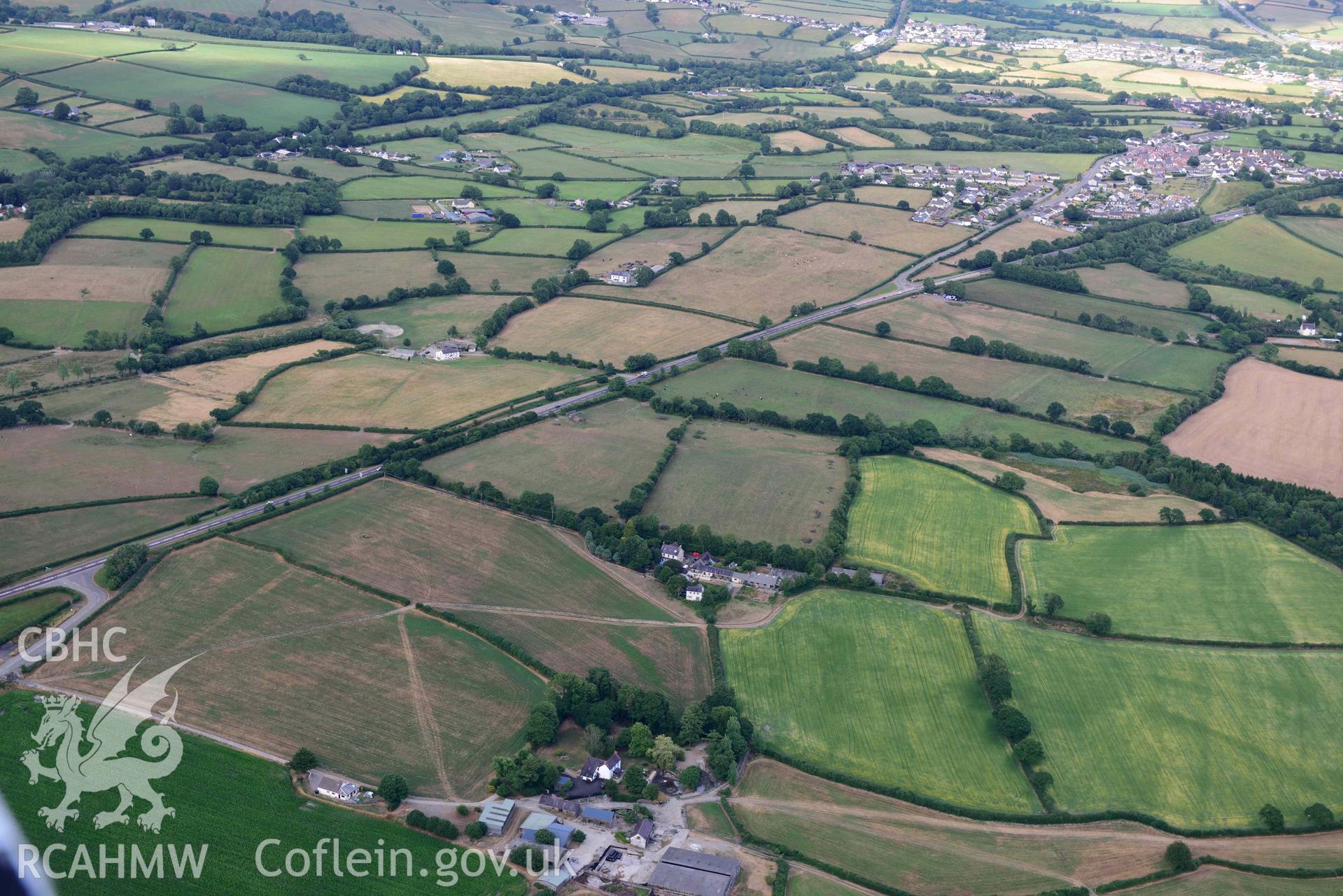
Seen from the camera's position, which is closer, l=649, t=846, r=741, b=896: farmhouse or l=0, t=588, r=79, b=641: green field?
l=649, t=846, r=741, b=896: farmhouse

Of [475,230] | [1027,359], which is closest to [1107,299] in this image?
[1027,359]

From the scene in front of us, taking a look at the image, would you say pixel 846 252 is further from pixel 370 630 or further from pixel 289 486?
pixel 370 630

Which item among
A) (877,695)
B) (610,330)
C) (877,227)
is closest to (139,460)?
(610,330)

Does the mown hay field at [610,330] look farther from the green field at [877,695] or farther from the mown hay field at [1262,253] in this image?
the mown hay field at [1262,253]

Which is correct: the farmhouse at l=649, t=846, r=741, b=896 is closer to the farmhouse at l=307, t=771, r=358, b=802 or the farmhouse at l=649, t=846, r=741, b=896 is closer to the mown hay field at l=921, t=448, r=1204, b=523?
the farmhouse at l=307, t=771, r=358, b=802

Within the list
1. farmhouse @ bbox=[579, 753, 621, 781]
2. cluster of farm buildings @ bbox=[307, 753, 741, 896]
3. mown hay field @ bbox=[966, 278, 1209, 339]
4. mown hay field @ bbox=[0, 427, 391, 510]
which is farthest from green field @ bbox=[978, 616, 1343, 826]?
mown hay field @ bbox=[966, 278, 1209, 339]

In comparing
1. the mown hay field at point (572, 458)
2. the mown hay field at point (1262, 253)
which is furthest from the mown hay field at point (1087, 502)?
the mown hay field at point (1262, 253)

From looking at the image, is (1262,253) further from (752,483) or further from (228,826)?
(228,826)
